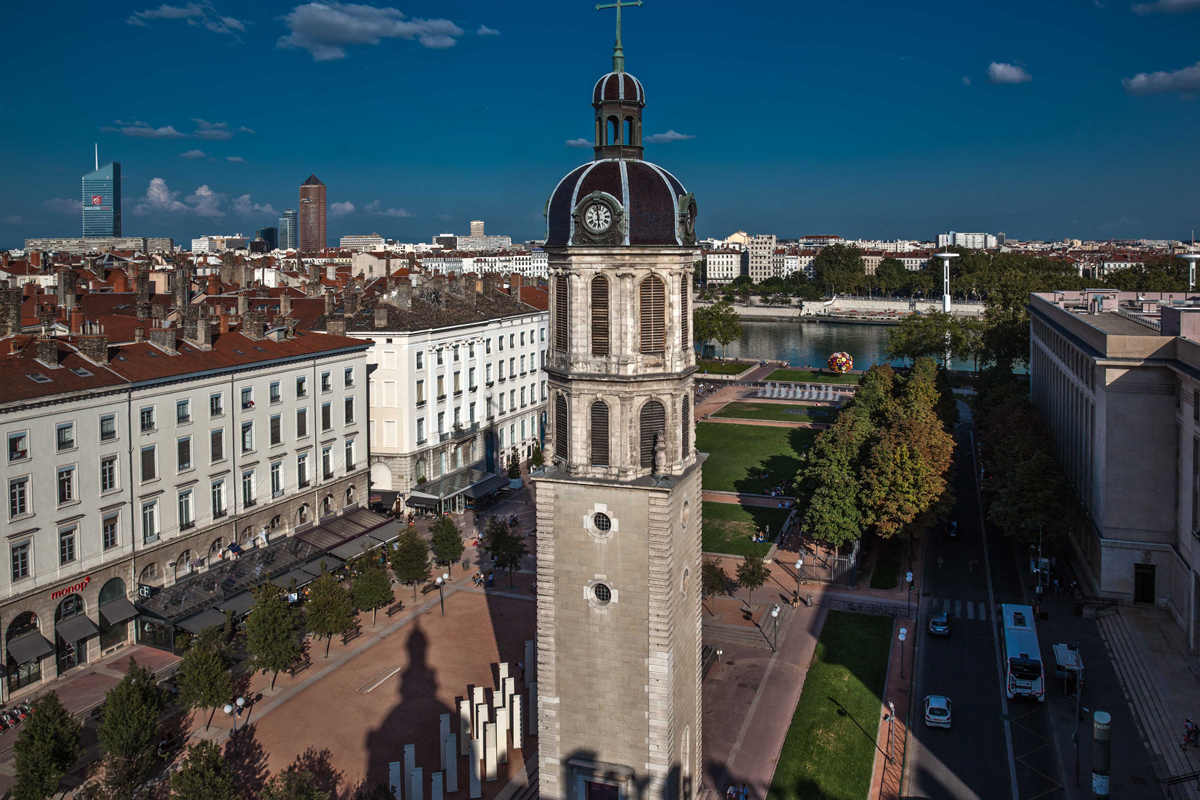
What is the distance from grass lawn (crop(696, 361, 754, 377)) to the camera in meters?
147

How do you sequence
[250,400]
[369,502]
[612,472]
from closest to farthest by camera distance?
[612,472] < [250,400] < [369,502]

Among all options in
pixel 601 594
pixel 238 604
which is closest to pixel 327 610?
pixel 238 604

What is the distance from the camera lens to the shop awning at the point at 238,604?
48312mm

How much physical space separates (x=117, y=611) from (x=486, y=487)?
99.8 feet

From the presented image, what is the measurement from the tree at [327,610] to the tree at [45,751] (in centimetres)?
1292

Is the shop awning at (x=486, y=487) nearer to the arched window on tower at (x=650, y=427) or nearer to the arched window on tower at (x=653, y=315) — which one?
the arched window on tower at (x=650, y=427)

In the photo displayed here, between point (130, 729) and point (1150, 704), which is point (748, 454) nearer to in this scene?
point (1150, 704)

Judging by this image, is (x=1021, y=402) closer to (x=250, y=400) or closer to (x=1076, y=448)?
(x=1076, y=448)

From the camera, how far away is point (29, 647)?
4278 cm

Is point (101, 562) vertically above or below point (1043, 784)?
above

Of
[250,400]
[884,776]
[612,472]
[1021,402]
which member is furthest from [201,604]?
[1021,402]

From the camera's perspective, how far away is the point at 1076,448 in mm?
64125

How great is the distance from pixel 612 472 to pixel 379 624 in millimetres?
26696

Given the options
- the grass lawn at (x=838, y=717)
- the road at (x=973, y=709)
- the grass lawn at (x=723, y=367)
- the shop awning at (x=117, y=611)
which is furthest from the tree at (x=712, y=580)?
the grass lawn at (x=723, y=367)
